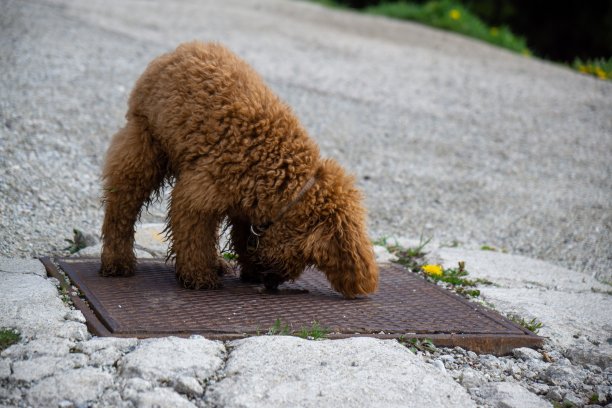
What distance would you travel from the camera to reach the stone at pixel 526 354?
407cm

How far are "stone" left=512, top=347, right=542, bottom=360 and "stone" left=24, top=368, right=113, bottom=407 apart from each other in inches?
82.4

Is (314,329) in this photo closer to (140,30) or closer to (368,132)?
(368,132)

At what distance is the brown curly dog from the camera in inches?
167

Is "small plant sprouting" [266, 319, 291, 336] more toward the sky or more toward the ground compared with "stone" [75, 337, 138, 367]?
more toward the sky

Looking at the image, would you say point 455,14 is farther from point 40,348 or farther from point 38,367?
point 38,367

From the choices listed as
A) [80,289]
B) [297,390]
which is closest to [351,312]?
[297,390]

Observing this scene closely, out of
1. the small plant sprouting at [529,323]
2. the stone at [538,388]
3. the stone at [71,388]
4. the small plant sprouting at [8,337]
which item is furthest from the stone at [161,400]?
the small plant sprouting at [529,323]

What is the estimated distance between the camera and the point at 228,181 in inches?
166

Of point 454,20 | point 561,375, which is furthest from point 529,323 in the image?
point 454,20

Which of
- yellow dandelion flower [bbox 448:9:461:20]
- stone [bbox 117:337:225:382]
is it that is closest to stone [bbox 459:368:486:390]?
stone [bbox 117:337:225:382]

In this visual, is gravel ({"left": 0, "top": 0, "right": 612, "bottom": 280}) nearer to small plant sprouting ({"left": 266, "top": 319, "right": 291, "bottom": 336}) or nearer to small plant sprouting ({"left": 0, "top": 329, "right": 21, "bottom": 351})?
small plant sprouting ({"left": 0, "top": 329, "right": 21, "bottom": 351})

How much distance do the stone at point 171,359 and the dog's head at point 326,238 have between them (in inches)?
33.3

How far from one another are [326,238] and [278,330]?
25.1 inches

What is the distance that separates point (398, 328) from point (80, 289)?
1.71 m
